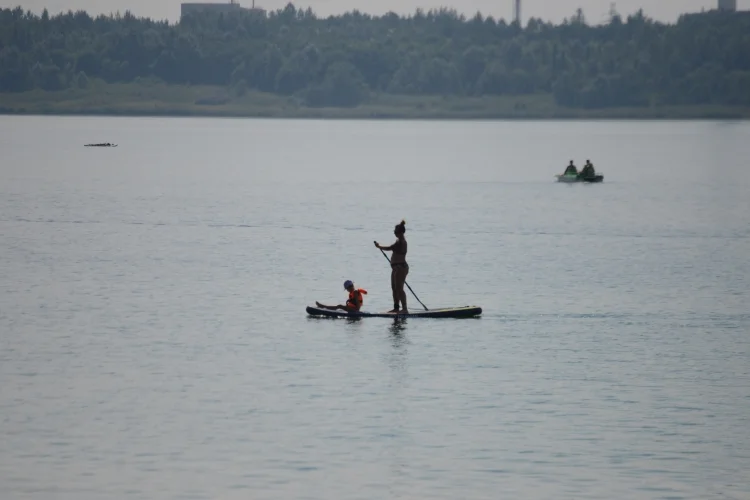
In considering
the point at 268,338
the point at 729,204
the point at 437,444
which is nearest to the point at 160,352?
the point at 268,338

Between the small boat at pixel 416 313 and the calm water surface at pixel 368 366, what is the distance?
0.30 meters

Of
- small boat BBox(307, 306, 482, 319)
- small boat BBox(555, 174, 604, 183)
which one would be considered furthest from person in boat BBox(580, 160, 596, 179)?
small boat BBox(307, 306, 482, 319)

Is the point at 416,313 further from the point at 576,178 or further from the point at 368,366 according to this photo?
the point at 576,178

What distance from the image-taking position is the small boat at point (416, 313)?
1626 inches

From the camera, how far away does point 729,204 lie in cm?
10462

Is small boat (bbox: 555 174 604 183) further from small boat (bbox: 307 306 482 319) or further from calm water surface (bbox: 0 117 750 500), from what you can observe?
small boat (bbox: 307 306 482 319)

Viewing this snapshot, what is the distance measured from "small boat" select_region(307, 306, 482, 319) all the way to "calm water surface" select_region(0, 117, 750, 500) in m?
0.30

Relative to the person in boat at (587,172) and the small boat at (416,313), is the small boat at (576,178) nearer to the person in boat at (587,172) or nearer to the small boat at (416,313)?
the person in boat at (587,172)

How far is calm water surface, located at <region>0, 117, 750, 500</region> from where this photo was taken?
25.5 m

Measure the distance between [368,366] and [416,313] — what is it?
21.5 feet

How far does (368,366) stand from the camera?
3497 cm

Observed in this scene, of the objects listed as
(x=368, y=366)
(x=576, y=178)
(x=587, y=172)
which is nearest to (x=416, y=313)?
(x=368, y=366)

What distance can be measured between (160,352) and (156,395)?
5.36 meters

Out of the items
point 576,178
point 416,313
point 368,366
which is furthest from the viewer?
point 576,178
